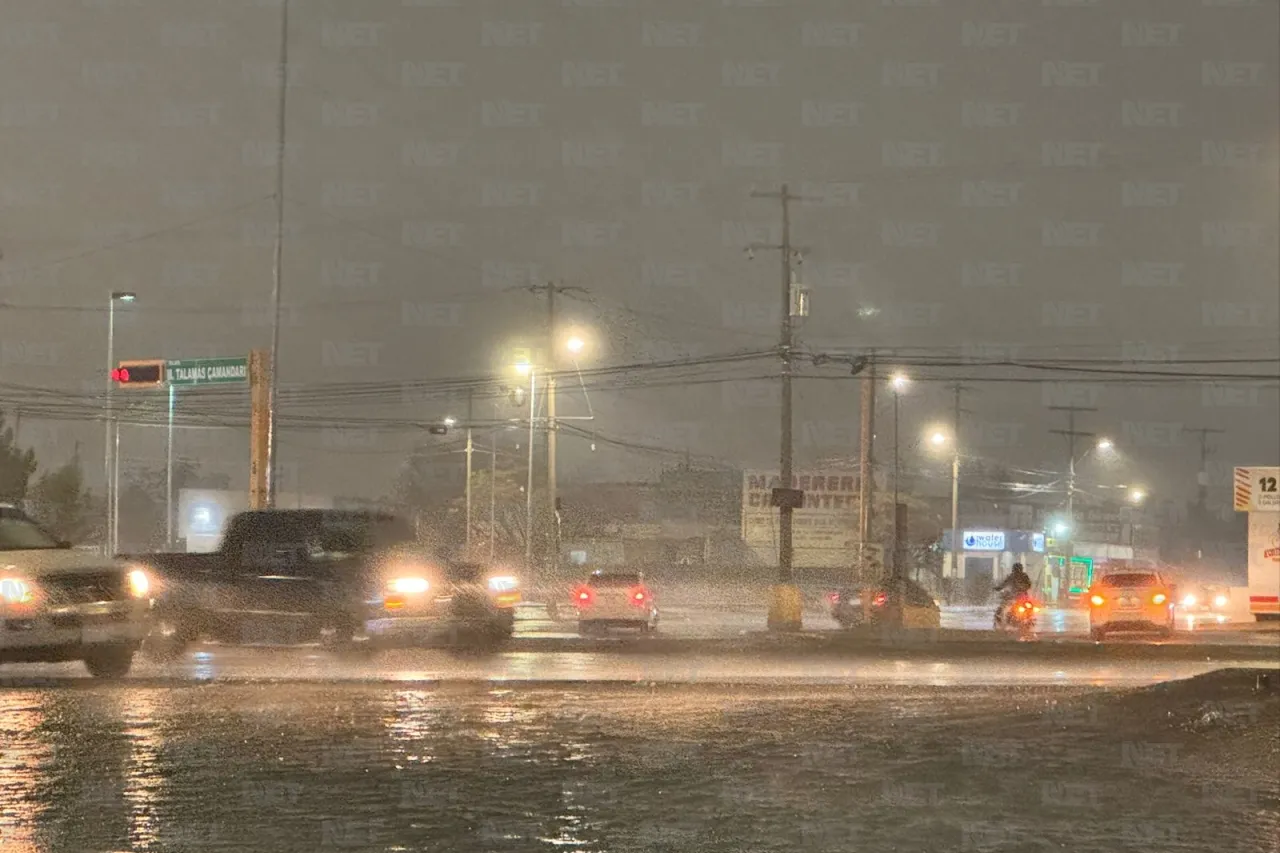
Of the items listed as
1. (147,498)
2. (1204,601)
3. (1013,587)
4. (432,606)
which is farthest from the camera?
(147,498)

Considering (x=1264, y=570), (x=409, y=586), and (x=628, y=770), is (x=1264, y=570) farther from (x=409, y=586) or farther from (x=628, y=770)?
(x=628, y=770)

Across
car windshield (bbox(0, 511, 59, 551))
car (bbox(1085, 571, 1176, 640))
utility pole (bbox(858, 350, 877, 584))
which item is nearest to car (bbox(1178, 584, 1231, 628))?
Answer: utility pole (bbox(858, 350, 877, 584))

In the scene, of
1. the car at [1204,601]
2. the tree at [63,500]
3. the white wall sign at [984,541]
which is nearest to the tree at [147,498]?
the tree at [63,500]

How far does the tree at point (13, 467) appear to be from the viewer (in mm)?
49938

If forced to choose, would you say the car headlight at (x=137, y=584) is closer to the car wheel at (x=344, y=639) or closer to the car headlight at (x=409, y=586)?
the car wheel at (x=344, y=639)

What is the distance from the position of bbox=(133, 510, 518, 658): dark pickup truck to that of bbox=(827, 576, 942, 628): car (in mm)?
15282

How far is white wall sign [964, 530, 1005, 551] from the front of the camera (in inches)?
2763

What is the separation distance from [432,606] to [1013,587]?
58.2 feet

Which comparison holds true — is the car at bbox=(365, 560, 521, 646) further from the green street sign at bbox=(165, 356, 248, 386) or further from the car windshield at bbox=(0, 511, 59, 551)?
the green street sign at bbox=(165, 356, 248, 386)

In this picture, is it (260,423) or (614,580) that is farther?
(260,423)

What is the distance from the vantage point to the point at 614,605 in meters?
29.8

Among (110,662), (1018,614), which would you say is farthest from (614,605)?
(110,662)

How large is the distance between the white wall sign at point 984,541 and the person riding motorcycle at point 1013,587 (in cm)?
3650

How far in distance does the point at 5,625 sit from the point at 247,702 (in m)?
3.31
